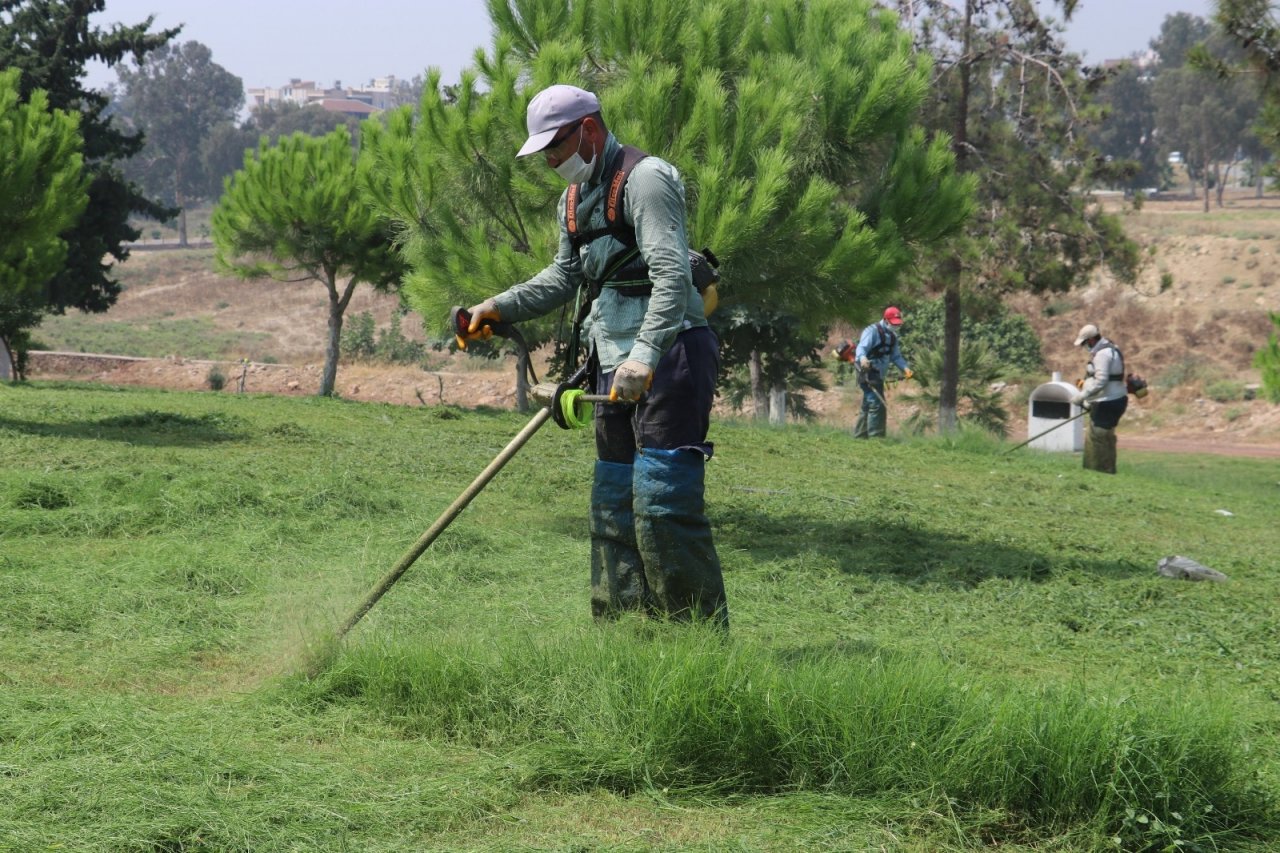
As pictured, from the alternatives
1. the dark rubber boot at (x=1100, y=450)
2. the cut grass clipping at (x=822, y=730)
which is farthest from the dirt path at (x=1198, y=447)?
the cut grass clipping at (x=822, y=730)

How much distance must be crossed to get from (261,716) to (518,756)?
84cm

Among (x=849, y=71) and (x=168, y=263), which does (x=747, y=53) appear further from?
(x=168, y=263)

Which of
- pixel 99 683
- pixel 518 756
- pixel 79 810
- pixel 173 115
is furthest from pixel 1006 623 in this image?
pixel 173 115

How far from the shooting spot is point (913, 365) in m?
27.6

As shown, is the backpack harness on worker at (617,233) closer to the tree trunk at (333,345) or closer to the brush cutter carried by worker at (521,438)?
the brush cutter carried by worker at (521,438)

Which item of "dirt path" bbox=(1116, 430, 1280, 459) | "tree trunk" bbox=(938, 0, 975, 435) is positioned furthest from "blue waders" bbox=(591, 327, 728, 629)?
"dirt path" bbox=(1116, 430, 1280, 459)

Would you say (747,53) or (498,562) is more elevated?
(747,53)

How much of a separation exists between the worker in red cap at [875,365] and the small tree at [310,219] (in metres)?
8.68

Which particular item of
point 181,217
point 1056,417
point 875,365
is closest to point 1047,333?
point 1056,417

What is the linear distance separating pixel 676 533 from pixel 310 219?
60.3 feet

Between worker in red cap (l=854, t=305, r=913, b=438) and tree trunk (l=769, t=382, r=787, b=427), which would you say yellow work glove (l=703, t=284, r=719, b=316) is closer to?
worker in red cap (l=854, t=305, r=913, b=438)

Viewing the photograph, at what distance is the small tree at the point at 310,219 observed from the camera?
70.5ft

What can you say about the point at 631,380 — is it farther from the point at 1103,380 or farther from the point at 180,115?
the point at 180,115

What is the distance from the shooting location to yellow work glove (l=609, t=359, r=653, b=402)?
4137mm
